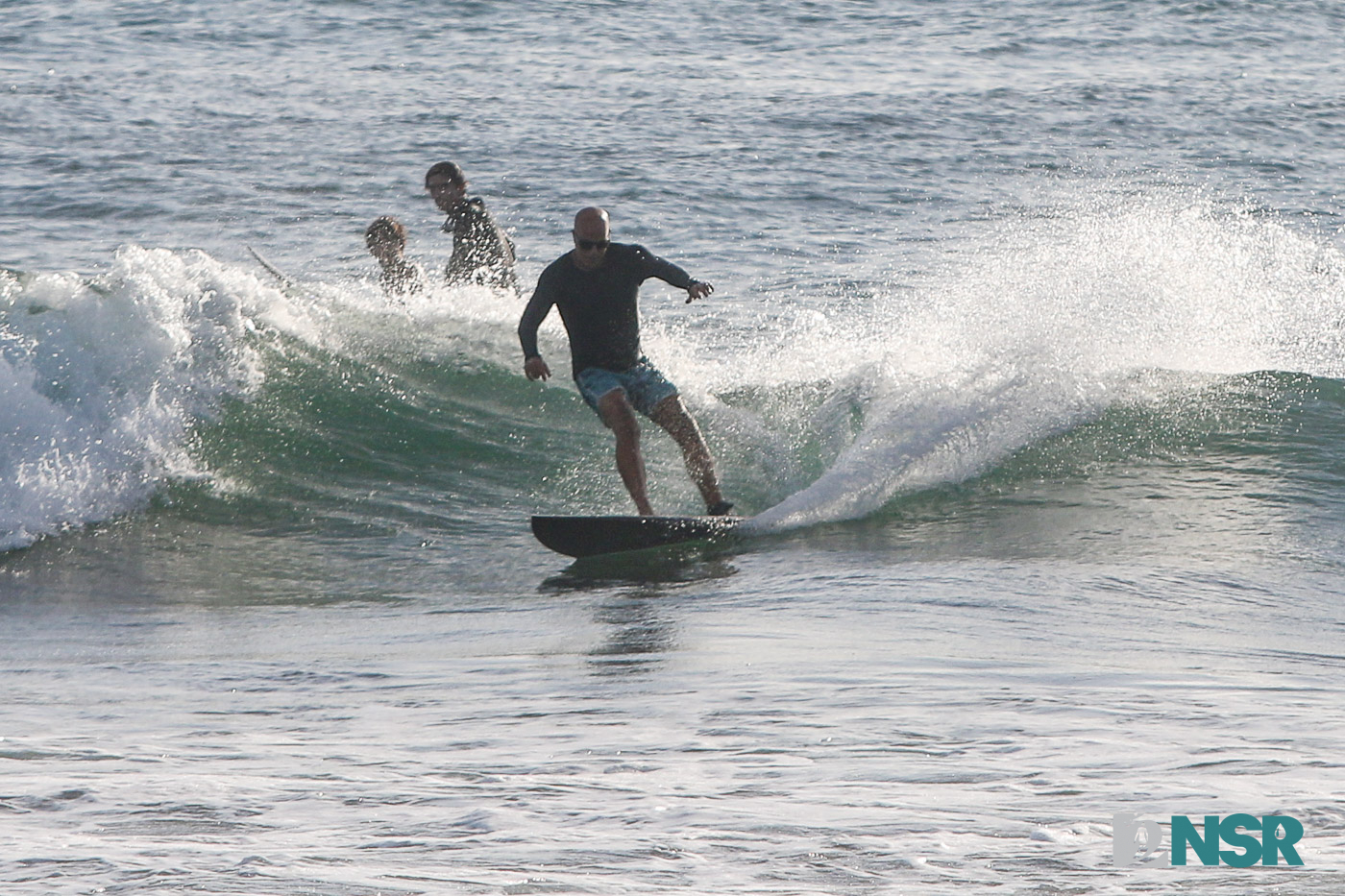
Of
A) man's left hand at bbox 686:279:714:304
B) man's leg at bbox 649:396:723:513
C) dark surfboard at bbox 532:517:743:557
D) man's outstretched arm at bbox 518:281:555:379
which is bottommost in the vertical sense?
dark surfboard at bbox 532:517:743:557

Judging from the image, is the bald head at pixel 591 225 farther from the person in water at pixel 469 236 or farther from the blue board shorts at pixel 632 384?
the person in water at pixel 469 236

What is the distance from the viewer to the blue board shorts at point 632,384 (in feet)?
24.2

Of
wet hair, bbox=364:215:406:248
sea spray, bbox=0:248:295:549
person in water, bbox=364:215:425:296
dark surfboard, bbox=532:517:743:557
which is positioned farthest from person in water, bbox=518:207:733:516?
wet hair, bbox=364:215:406:248

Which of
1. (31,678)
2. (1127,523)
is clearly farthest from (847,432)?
(31,678)

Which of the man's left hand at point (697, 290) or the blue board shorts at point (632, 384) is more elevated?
the man's left hand at point (697, 290)

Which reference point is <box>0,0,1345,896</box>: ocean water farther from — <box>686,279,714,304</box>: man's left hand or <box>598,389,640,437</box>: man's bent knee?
<box>686,279,714,304</box>: man's left hand

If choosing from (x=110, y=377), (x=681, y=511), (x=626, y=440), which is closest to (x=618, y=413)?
(x=626, y=440)

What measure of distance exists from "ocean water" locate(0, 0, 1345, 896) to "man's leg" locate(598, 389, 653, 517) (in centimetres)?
39

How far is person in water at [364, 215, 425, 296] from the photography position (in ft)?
33.9

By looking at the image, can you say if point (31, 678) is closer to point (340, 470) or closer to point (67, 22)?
point (340, 470)

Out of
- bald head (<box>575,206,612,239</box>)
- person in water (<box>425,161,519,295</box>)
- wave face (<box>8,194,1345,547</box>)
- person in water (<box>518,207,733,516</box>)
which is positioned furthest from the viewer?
person in water (<box>425,161,519,295</box>)

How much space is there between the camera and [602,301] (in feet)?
24.0

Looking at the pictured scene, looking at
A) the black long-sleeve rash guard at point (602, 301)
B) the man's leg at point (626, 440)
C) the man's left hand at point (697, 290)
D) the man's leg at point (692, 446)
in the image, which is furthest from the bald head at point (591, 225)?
the man's leg at point (692, 446)

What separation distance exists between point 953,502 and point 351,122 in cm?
1563
